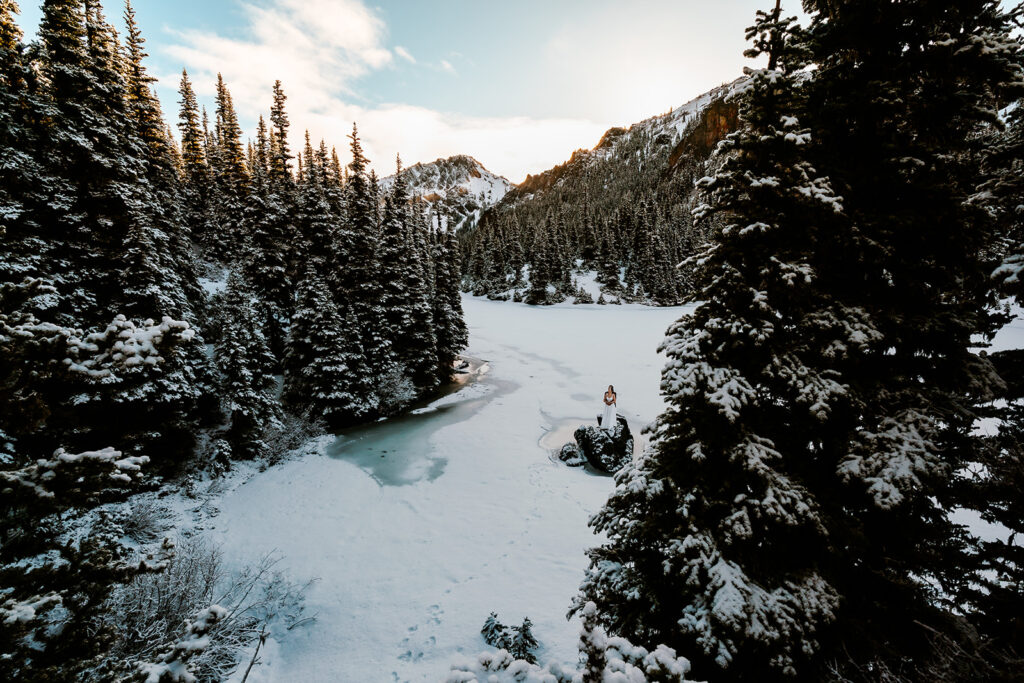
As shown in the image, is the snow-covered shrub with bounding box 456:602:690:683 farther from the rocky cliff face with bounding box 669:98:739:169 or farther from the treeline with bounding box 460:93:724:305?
the rocky cliff face with bounding box 669:98:739:169

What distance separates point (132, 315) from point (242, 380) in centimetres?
501

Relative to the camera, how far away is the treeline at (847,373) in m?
5.29

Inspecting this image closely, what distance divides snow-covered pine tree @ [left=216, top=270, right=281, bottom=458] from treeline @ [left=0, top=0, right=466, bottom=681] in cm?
11

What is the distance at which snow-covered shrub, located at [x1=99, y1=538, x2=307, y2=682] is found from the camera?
837 cm

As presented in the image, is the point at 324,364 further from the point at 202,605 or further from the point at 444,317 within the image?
the point at 202,605

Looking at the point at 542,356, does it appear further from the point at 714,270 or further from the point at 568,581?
the point at 714,270

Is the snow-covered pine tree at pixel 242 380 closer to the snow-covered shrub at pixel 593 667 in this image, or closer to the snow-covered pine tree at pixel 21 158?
the snow-covered pine tree at pixel 21 158

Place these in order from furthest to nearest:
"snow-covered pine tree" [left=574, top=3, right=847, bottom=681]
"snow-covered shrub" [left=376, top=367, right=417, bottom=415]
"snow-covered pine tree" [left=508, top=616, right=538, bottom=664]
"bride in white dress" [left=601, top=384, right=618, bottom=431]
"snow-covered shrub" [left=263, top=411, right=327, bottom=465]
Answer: "snow-covered shrub" [left=376, top=367, right=417, bottom=415] < "bride in white dress" [left=601, top=384, right=618, bottom=431] < "snow-covered shrub" [left=263, top=411, right=327, bottom=465] < "snow-covered pine tree" [left=508, top=616, right=538, bottom=664] < "snow-covered pine tree" [left=574, top=3, right=847, bottom=681]

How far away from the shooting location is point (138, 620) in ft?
28.5

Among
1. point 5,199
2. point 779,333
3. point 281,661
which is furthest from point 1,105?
point 779,333

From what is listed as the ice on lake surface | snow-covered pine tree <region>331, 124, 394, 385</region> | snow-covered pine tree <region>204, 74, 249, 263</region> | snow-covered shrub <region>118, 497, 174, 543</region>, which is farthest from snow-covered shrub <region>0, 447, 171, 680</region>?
snow-covered pine tree <region>204, 74, 249, 263</region>

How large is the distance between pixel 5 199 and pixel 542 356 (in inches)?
1400

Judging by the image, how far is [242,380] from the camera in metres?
19.8

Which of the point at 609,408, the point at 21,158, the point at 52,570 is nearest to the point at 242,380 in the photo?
the point at 21,158
